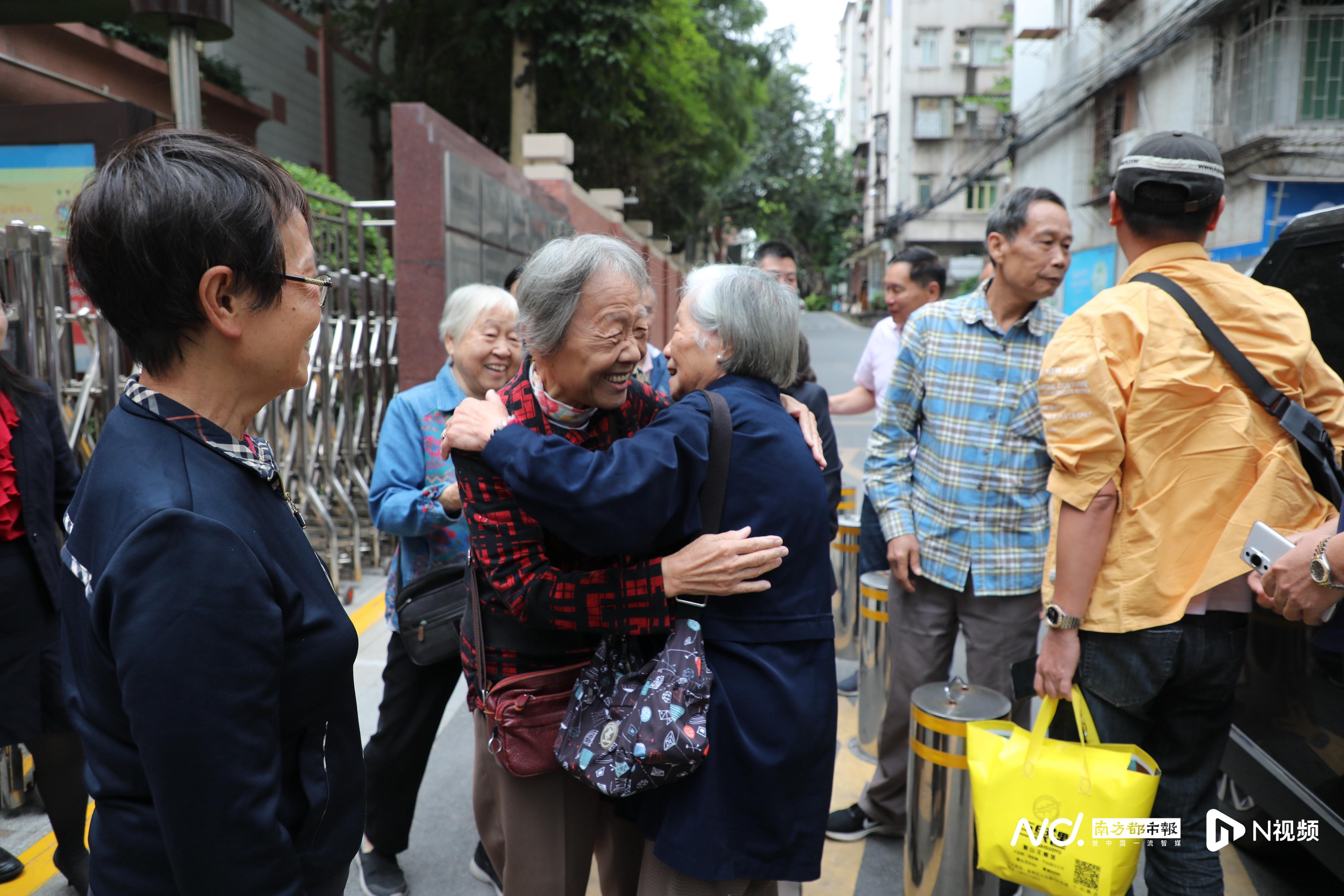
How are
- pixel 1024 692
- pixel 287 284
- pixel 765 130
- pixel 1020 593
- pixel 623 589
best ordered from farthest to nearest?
pixel 765 130, pixel 1020 593, pixel 1024 692, pixel 623 589, pixel 287 284

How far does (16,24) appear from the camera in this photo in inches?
284

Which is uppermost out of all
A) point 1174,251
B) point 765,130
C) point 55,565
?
point 765,130

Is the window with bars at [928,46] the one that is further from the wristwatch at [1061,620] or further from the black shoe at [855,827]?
the wristwatch at [1061,620]

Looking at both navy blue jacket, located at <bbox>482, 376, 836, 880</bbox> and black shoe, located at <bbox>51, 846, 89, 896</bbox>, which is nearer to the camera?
navy blue jacket, located at <bbox>482, 376, 836, 880</bbox>

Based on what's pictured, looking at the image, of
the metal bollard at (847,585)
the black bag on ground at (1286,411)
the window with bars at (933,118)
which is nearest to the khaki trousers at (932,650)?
the black bag on ground at (1286,411)

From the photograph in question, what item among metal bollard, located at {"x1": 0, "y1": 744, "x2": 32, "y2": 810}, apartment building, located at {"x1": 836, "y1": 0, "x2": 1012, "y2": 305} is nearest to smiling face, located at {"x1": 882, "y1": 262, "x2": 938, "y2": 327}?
metal bollard, located at {"x1": 0, "y1": 744, "x2": 32, "y2": 810}

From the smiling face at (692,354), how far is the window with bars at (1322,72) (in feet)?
41.5

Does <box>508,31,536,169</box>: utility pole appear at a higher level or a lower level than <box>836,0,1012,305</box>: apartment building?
lower

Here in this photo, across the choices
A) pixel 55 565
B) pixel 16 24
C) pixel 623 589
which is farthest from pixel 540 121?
pixel 623 589

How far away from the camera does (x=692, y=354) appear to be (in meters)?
2.03

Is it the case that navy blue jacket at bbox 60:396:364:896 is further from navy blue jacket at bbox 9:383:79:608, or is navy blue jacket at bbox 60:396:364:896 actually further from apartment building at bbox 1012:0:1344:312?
apartment building at bbox 1012:0:1344:312

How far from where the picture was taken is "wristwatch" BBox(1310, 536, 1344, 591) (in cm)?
182

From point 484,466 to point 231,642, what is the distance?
0.73 metres

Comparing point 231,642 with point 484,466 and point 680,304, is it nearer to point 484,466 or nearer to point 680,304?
point 484,466
